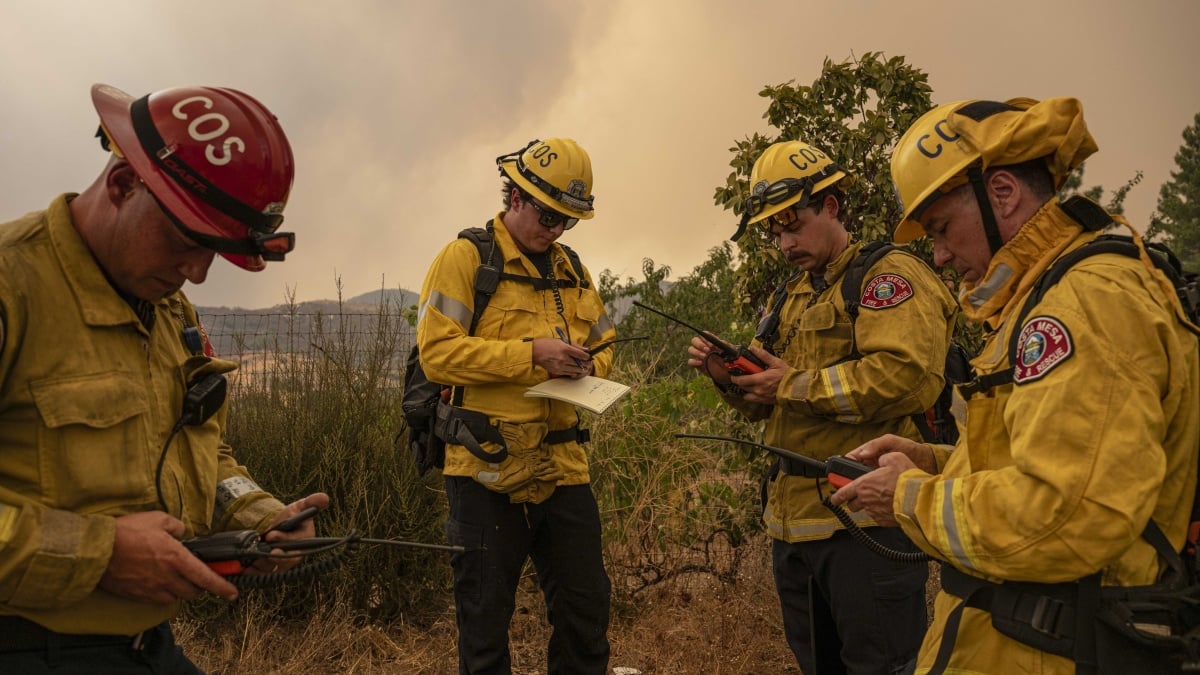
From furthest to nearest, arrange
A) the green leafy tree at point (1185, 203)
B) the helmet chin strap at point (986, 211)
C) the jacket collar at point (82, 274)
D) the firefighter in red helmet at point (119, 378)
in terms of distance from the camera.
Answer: the green leafy tree at point (1185, 203), the helmet chin strap at point (986, 211), the jacket collar at point (82, 274), the firefighter in red helmet at point (119, 378)

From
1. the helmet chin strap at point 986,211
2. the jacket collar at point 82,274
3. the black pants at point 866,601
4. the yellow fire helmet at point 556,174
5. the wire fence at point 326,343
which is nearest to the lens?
the jacket collar at point 82,274

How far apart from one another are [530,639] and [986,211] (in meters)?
4.17

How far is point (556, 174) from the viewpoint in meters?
3.89

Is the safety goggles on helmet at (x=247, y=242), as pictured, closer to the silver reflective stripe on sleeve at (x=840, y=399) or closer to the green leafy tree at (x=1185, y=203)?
Answer: the silver reflective stripe on sleeve at (x=840, y=399)

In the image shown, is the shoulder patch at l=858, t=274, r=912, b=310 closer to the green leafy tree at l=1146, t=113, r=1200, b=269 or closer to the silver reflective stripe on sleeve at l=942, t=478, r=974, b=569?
the silver reflective stripe on sleeve at l=942, t=478, r=974, b=569

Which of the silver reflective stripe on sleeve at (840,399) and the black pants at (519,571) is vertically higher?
the silver reflective stripe on sleeve at (840,399)

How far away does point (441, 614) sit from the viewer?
541 centimetres

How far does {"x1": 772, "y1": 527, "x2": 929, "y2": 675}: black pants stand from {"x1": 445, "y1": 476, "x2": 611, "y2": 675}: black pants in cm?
96

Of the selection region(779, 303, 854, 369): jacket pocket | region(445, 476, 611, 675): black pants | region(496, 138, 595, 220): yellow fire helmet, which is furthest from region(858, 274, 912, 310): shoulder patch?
region(445, 476, 611, 675): black pants

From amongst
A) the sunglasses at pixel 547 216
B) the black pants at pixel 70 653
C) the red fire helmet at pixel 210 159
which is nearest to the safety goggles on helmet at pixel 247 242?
the red fire helmet at pixel 210 159

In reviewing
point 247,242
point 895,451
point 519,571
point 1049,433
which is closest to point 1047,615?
point 1049,433

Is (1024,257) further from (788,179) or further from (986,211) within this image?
(788,179)

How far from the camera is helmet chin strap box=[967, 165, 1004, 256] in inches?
82.7

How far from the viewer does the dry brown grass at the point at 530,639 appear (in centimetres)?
480
